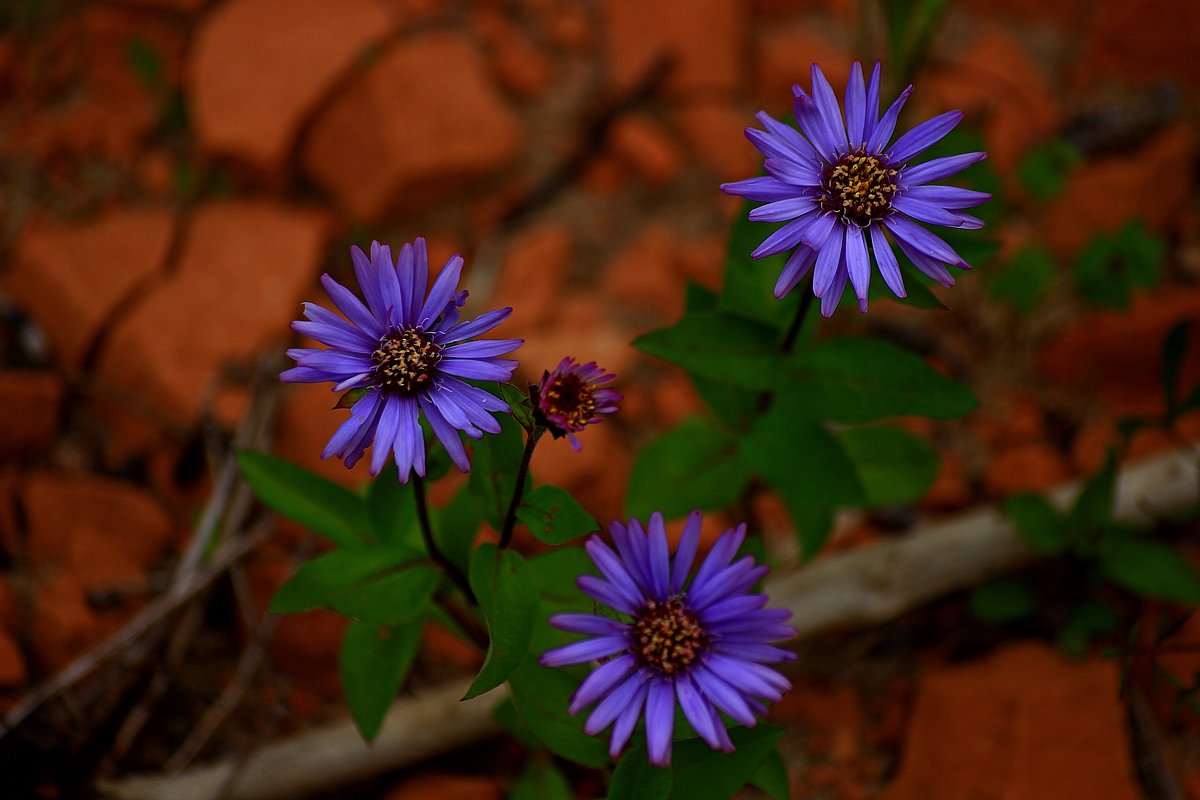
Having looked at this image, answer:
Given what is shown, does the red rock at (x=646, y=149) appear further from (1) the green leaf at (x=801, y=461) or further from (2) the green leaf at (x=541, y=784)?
(2) the green leaf at (x=541, y=784)

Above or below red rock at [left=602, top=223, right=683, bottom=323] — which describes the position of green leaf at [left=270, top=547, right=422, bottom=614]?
below

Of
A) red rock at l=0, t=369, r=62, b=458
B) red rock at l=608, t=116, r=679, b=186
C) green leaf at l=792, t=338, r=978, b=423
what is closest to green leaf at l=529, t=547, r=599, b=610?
green leaf at l=792, t=338, r=978, b=423

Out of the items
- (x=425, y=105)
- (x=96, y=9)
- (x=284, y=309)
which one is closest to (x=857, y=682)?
(x=284, y=309)

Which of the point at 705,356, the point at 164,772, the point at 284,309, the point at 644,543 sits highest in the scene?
the point at 284,309

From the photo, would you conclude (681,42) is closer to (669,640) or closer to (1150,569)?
(1150,569)

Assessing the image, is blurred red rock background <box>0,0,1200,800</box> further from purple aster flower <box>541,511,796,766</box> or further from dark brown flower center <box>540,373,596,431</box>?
dark brown flower center <box>540,373,596,431</box>

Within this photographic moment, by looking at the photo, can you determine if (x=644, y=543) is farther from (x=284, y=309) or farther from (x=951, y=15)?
(x=951, y=15)

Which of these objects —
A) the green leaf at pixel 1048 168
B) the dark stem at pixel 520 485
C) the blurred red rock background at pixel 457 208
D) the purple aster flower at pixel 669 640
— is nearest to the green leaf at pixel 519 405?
the dark stem at pixel 520 485
